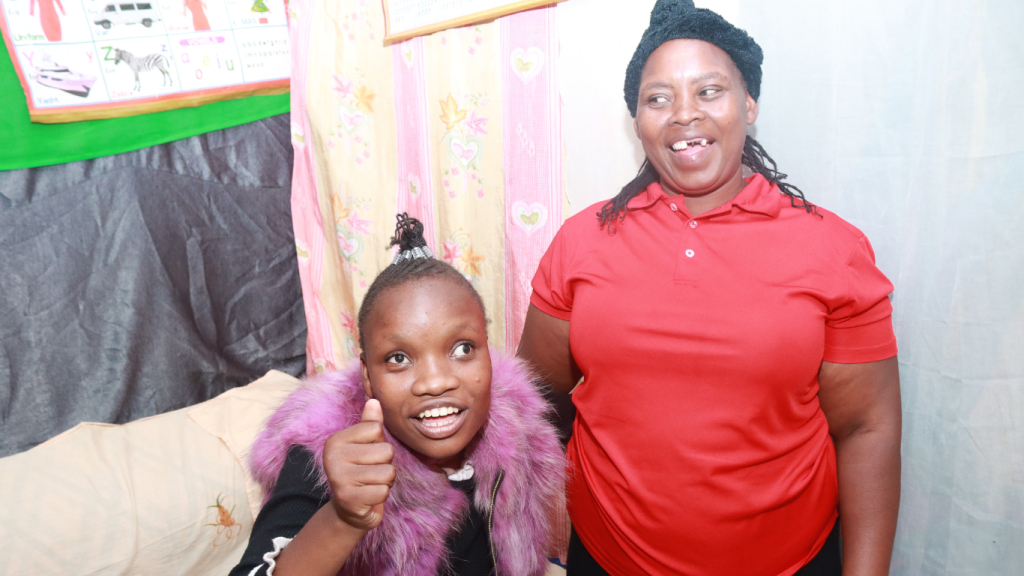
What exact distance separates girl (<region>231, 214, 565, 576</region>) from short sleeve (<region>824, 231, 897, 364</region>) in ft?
1.66

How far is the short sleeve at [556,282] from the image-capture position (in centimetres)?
108

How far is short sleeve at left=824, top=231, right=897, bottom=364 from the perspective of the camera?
2.86 feet

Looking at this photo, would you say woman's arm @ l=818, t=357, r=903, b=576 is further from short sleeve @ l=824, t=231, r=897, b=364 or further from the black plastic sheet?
the black plastic sheet

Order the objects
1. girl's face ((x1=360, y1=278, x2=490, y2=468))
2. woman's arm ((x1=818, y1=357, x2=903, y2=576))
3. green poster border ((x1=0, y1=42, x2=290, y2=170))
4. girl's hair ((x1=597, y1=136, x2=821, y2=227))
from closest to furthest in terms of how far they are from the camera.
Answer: girl's face ((x1=360, y1=278, x2=490, y2=468)), woman's arm ((x1=818, y1=357, x2=903, y2=576)), girl's hair ((x1=597, y1=136, x2=821, y2=227)), green poster border ((x1=0, y1=42, x2=290, y2=170))

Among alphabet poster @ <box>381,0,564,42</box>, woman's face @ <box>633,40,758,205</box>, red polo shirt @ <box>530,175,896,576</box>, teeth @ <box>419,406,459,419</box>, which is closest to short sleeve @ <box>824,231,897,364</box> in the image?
red polo shirt @ <box>530,175,896,576</box>

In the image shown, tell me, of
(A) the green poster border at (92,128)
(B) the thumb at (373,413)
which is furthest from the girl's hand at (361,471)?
(A) the green poster border at (92,128)

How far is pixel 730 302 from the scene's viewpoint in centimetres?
90

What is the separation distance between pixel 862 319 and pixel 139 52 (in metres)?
1.83

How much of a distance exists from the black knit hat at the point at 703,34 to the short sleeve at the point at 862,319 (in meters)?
0.36

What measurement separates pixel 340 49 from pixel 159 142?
58 cm

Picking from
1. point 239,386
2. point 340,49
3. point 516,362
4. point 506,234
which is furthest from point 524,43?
point 239,386

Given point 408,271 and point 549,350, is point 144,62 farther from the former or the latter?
point 549,350

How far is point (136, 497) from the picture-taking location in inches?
49.9

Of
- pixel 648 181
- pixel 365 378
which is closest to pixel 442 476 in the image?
pixel 365 378
